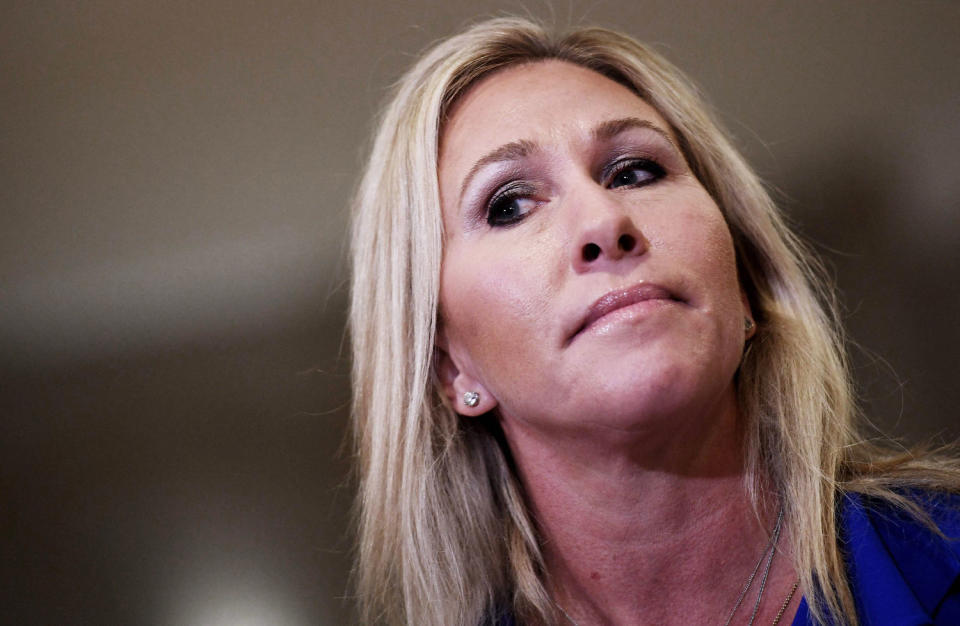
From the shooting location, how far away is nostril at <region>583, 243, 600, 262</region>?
0.81 metres

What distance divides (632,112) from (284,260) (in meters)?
0.49

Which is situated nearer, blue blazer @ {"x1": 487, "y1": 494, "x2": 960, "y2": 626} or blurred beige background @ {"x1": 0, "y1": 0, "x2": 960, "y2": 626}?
blue blazer @ {"x1": 487, "y1": 494, "x2": 960, "y2": 626}

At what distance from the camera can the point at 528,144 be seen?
2.98 feet

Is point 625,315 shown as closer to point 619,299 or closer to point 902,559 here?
point 619,299

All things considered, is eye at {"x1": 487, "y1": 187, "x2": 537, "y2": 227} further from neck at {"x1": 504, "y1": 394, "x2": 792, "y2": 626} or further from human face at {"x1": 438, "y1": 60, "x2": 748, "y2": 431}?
neck at {"x1": 504, "y1": 394, "x2": 792, "y2": 626}

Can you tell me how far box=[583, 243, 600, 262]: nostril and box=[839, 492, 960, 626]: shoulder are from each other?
0.33m

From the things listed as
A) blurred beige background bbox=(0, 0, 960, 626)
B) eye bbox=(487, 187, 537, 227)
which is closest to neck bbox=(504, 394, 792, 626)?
eye bbox=(487, 187, 537, 227)

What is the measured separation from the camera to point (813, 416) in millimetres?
898

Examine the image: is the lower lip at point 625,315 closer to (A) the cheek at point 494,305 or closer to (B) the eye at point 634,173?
(A) the cheek at point 494,305

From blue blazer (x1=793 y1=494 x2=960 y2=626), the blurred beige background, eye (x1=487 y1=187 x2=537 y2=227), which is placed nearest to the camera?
blue blazer (x1=793 y1=494 x2=960 y2=626)

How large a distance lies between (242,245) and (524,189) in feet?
1.48

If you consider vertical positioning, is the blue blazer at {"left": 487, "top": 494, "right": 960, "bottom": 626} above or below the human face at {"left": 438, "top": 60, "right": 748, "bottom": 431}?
below

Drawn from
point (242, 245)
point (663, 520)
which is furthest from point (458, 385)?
point (242, 245)

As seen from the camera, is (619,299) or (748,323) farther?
(748,323)
